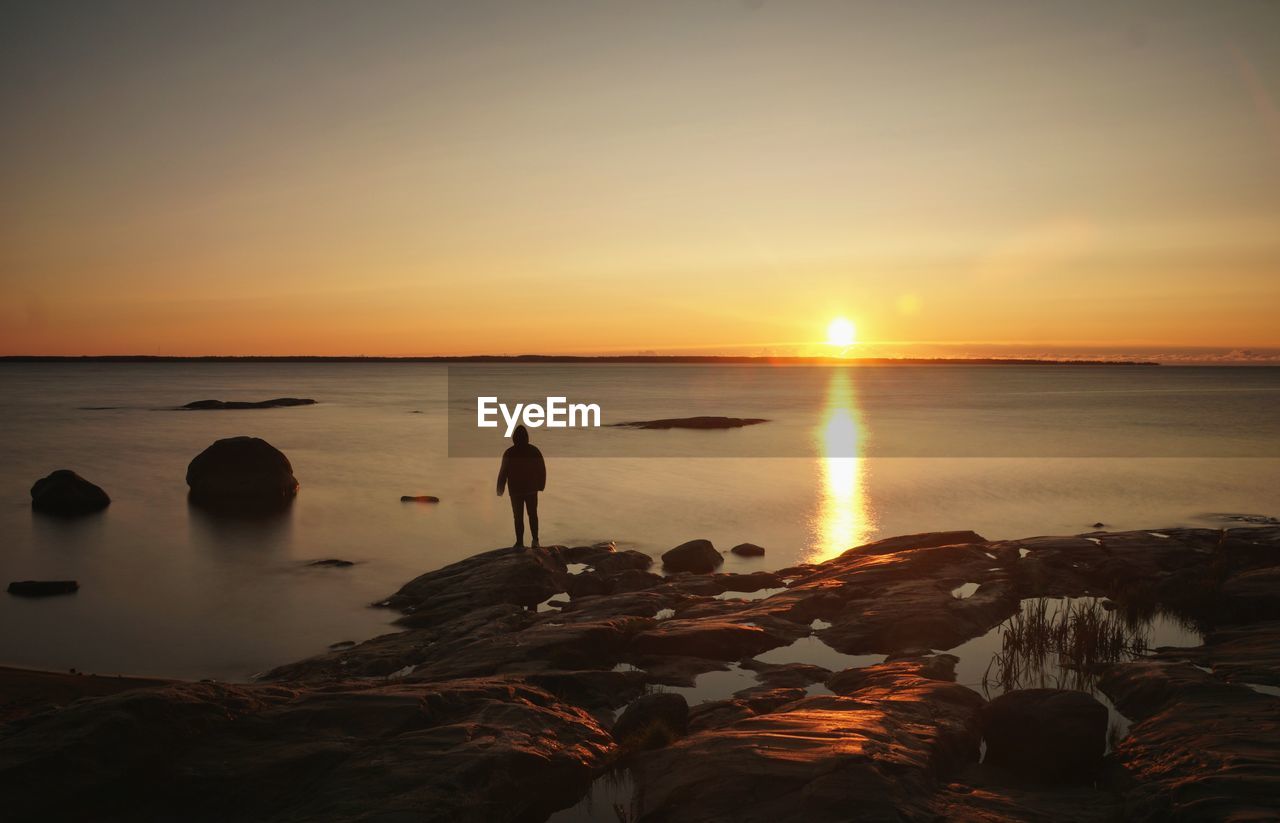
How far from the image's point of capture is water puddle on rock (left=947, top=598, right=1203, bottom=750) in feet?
40.8

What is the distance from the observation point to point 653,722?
33.0 ft

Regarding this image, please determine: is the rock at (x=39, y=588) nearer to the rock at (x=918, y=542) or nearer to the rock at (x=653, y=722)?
the rock at (x=653, y=722)

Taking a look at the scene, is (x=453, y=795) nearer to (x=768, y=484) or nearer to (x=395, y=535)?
(x=395, y=535)

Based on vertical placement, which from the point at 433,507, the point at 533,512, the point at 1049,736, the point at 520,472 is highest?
the point at 520,472

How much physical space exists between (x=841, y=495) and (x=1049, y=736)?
29.9m

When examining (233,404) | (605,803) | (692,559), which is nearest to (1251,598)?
(692,559)

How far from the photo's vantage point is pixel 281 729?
8945 millimetres

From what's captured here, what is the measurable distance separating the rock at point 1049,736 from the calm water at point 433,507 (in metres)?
12.5

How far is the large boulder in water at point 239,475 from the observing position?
3428 cm

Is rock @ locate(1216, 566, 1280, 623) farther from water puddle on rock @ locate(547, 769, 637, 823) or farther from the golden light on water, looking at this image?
water puddle on rock @ locate(547, 769, 637, 823)

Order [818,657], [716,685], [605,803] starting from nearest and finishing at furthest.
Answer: [605,803], [716,685], [818,657]

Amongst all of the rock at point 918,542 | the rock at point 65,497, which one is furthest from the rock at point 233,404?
the rock at point 918,542

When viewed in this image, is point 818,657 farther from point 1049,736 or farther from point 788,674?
point 1049,736

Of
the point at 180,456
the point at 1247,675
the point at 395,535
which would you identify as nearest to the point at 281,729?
the point at 1247,675
